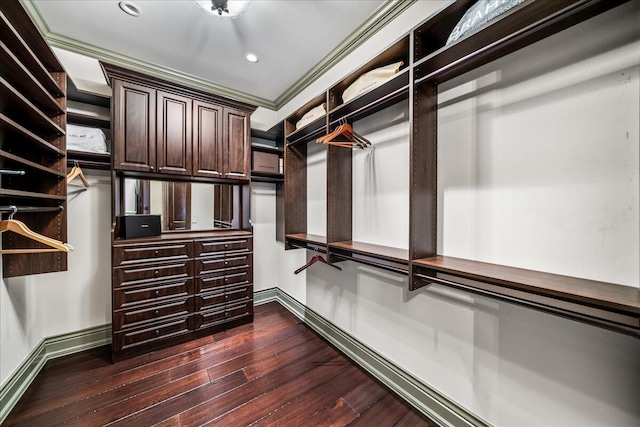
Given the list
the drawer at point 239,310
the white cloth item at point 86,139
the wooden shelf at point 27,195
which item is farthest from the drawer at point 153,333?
the white cloth item at point 86,139

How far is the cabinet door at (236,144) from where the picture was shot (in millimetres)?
2711

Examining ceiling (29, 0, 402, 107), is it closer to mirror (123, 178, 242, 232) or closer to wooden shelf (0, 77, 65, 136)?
wooden shelf (0, 77, 65, 136)

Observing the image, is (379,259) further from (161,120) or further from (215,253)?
(161,120)

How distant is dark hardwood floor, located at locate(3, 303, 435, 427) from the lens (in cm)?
158

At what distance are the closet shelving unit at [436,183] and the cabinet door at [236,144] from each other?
3.22 feet

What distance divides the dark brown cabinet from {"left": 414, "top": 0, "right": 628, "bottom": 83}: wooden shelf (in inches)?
95.5

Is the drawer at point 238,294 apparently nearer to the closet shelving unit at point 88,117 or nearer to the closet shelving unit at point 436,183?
the closet shelving unit at point 436,183

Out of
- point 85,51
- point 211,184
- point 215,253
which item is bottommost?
point 215,253

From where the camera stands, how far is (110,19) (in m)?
1.99

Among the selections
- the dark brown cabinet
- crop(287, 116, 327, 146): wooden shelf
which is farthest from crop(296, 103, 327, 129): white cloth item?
the dark brown cabinet

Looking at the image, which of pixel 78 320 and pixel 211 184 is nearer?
pixel 78 320

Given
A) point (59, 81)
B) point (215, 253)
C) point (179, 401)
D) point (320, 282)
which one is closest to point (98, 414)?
point (179, 401)

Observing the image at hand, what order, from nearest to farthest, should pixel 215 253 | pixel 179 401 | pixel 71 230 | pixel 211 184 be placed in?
pixel 179 401 < pixel 71 230 < pixel 215 253 < pixel 211 184

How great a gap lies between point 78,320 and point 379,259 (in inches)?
116
